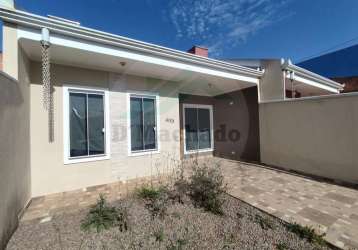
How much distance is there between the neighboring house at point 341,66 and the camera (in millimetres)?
12990

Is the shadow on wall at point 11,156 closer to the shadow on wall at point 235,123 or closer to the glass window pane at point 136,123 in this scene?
the glass window pane at point 136,123

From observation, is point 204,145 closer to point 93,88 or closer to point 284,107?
point 284,107

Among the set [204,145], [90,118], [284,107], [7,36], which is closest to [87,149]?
[90,118]

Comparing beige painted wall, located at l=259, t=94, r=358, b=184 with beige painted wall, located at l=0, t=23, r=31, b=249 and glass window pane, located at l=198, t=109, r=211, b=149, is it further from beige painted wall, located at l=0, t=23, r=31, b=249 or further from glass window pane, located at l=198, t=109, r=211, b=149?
beige painted wall, located at l=0, t=23, r=31, b=249

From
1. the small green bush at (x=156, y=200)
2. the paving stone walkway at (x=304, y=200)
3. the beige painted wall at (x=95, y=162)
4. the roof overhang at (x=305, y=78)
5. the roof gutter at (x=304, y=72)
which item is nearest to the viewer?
the paving stone walkway at (x=304, y=200)

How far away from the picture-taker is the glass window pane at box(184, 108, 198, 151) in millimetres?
7918

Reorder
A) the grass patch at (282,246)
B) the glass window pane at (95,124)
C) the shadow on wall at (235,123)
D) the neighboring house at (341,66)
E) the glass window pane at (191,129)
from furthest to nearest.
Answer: the neighboring house at (341,66) → the glass window pane at (191,129) → the shadow on wall at (235,123) → the glass window pane at (95,124) → the grass patch at (282,246)

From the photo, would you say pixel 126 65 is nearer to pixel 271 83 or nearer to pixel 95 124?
pixel 95 124

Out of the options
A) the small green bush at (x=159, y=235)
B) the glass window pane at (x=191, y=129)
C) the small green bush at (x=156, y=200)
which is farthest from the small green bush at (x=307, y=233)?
the glass window pane at (x=191, y=129)

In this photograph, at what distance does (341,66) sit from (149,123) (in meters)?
18.0

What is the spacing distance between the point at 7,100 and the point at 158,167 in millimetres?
4038

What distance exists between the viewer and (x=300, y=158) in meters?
5.40

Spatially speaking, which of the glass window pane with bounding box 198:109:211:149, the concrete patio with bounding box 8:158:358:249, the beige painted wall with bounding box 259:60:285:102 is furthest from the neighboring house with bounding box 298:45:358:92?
the concrete patio with bounding box 8:158:358:249

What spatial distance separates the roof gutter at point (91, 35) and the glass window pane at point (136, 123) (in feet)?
5.41
